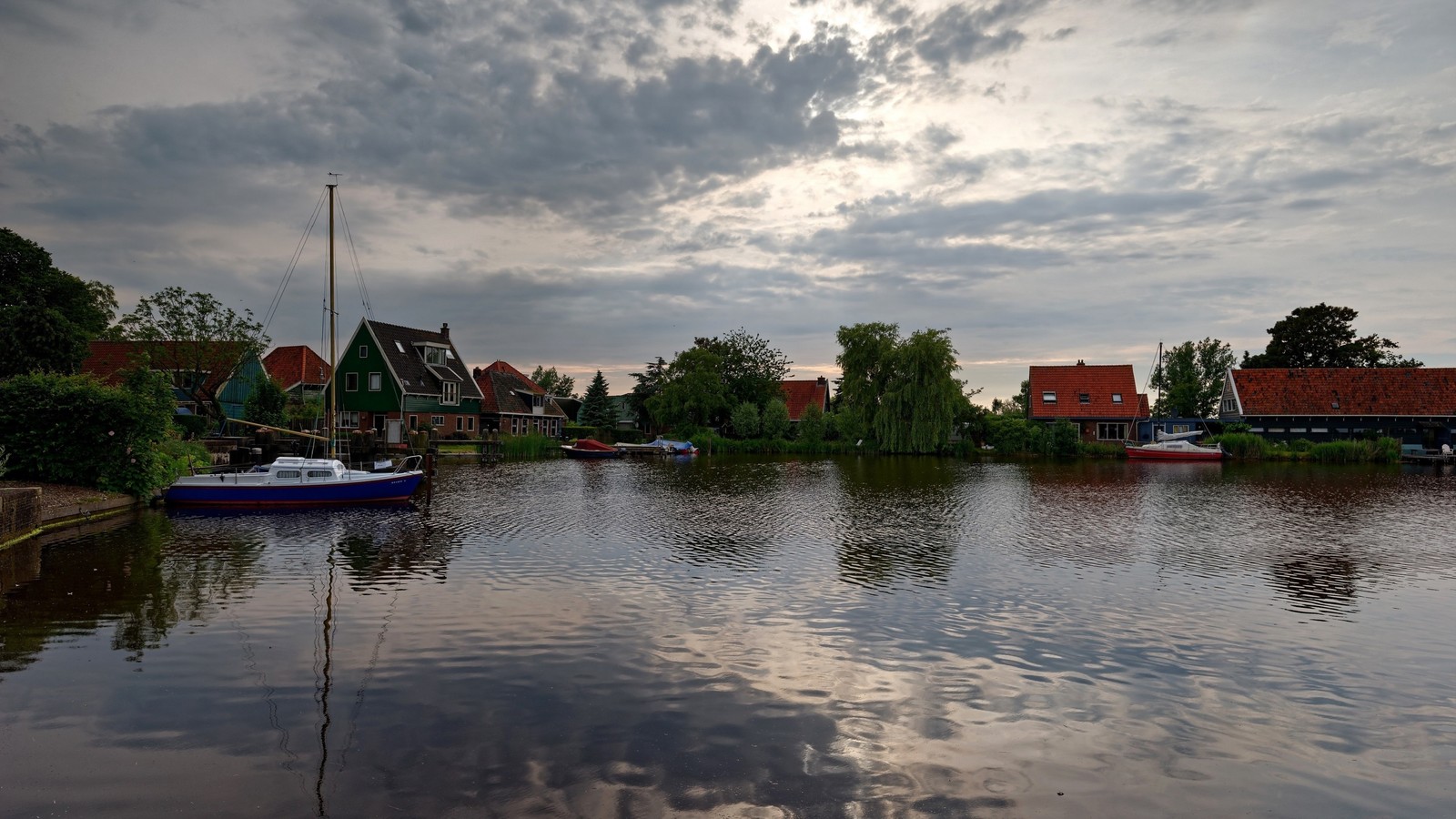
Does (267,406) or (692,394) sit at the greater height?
(692,394)

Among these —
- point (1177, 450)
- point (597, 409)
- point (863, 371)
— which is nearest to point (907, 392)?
point (863, 371)

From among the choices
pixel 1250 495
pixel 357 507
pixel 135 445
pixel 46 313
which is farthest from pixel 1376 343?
pixel 46 313

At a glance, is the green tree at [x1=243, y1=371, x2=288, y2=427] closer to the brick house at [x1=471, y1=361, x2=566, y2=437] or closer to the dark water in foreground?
the dark water in foreground

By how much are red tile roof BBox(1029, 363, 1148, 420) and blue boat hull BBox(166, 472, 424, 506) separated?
62.8 metres

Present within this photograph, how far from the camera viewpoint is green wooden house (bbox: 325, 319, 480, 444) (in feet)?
203

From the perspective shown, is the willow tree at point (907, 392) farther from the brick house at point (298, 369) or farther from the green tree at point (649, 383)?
the brick house at point (298, 369)

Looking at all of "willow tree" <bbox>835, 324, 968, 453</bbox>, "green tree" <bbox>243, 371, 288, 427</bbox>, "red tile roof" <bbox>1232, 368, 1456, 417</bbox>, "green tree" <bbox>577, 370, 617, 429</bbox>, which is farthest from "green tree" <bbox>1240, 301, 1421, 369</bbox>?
"green tree" <bbox>243, 371, 288, 427</bbox>

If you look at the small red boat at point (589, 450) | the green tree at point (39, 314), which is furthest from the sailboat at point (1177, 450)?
the green tree at point (39, 314)

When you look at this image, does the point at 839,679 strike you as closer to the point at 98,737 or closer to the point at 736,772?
the point at 736,772

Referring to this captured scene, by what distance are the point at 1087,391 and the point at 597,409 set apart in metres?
49.9

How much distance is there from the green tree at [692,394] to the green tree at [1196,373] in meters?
51.6

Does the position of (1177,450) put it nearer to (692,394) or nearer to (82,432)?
(692,394)

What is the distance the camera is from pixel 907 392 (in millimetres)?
66688

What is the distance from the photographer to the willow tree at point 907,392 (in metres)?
66.3
